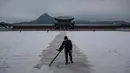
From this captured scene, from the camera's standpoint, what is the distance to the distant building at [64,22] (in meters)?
55.3

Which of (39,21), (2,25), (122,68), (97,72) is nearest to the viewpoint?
(97,72)

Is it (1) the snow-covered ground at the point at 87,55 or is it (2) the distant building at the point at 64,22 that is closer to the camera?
(1) the snow-covered ground at the point at 87,55

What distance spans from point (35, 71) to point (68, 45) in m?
1.59

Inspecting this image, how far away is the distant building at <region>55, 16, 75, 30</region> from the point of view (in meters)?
55.3

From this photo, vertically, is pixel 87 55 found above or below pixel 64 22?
below

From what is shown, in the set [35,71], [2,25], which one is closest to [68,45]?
[35,71]

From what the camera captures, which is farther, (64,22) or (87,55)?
(64,22)

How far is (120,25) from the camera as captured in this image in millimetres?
53219

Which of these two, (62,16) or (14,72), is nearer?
(14,72)

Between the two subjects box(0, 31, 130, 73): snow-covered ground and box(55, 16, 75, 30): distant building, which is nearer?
box(0, 31, 130, 73): snow-covered ground

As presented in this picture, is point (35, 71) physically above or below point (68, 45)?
below

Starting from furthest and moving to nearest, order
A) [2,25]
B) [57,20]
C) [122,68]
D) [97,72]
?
[57,20] → [2,25] → [122,68] → [97,72]

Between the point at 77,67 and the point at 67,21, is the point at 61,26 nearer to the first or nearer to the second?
the point at 67,21

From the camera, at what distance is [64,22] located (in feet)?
190
